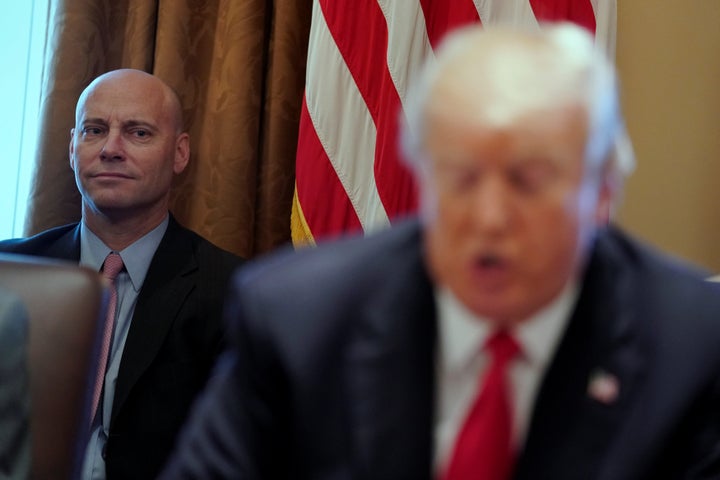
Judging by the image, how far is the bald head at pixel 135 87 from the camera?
2.90 m

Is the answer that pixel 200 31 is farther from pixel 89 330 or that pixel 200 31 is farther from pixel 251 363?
pixel 251 363

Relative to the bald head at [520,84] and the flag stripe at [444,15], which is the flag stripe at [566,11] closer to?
the flag stripe at [444,15]

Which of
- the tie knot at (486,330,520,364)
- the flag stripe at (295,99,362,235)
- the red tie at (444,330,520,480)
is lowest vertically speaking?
the flag stripe at (295,99,362,235)

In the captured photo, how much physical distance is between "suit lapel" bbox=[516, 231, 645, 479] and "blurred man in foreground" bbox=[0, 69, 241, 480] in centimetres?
157

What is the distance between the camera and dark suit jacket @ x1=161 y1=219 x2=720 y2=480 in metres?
1.07

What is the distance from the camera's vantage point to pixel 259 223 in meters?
3.37

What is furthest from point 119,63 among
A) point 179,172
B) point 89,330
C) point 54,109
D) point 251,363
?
point 251,363

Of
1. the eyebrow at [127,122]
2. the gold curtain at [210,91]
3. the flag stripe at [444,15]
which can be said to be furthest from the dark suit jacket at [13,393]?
the flag stripe at [444,15]

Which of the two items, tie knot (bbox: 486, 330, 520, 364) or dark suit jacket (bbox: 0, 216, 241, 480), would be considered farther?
dark suit jacket (bbox: 0, 216, 241, 480)

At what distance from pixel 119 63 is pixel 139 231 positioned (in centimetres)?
75

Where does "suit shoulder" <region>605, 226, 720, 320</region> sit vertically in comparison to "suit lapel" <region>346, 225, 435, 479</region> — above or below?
above

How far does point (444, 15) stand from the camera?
10.4ft

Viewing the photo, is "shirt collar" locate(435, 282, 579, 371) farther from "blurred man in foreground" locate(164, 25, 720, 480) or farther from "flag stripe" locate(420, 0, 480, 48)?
"flag stripe" locate(420, 0, 480, 48)

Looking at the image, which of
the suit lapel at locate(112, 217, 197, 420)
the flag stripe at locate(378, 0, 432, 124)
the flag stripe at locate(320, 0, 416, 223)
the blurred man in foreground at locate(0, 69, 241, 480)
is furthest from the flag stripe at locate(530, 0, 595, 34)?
the suit lapel at locate(112, 217, 197, 420)
